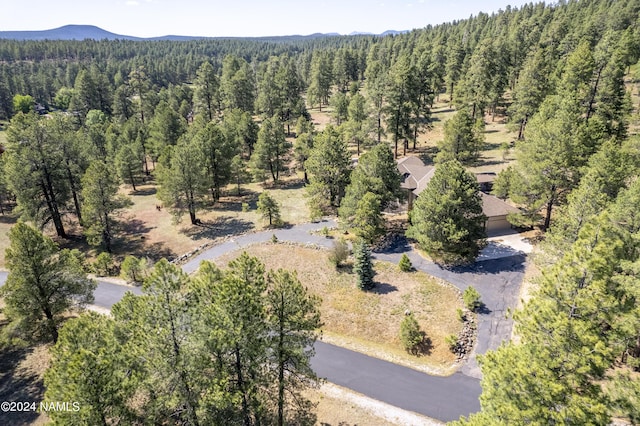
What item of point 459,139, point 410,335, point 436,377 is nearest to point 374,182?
point 410,335

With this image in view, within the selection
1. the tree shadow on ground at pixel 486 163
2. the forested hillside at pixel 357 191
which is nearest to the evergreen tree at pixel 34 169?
the forested hillside at pixel 357 191

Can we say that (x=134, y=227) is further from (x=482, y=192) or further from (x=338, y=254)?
(x=482, y=192)

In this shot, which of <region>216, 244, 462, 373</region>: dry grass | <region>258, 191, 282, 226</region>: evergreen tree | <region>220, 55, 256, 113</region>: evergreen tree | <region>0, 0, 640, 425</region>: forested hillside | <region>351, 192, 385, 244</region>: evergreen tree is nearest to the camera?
<region>0, 0, 640, 425</region>: forested hillside

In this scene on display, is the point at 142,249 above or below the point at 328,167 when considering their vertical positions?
below

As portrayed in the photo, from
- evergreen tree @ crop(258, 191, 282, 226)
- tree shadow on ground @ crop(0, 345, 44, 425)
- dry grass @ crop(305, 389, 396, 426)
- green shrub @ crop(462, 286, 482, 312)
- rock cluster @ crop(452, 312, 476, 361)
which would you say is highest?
evergreen tree @ crop(258, 191, 282, 226)

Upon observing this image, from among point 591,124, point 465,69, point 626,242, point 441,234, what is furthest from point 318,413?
point 465,69

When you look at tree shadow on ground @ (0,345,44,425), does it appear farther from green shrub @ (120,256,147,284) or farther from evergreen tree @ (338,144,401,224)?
Answer: evergreen tree @ (338,144,401,224)

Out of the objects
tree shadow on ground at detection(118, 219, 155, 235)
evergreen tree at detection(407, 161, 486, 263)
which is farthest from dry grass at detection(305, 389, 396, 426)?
tree shadow on ground at detection(118, 219, 155, 235)
